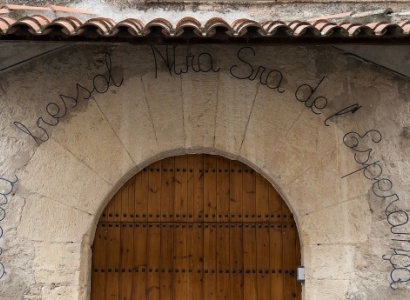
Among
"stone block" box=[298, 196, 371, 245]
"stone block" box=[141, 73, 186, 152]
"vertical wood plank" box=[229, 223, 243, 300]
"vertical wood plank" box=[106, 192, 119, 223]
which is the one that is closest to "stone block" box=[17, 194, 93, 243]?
"vertical wood plank" box=[106, 192, 119, 223]

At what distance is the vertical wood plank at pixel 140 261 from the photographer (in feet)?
15.7

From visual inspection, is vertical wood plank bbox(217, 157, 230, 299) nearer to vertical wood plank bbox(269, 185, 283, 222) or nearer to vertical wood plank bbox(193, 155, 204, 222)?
vertical wood plank bbox(193, 155, 204, 222)

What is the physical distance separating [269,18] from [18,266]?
2.68 m

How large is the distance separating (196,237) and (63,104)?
1.43m

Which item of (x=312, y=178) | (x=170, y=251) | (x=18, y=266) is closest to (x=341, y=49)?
(x=312, y=178)

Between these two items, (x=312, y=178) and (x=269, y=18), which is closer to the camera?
(x=312, y=178)

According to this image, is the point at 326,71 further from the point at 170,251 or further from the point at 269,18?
the point at 170,251

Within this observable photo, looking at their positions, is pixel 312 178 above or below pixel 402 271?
above

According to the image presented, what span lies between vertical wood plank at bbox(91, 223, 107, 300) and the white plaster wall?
9 cm

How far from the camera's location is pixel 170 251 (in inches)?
190

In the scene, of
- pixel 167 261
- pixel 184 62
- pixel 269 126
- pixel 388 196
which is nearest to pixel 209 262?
pixel 167 261

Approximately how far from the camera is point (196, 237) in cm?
484

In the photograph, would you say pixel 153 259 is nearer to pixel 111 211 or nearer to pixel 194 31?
pixel 111 211

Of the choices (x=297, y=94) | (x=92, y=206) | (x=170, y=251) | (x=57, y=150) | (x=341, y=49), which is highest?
(x=341, y=49)
